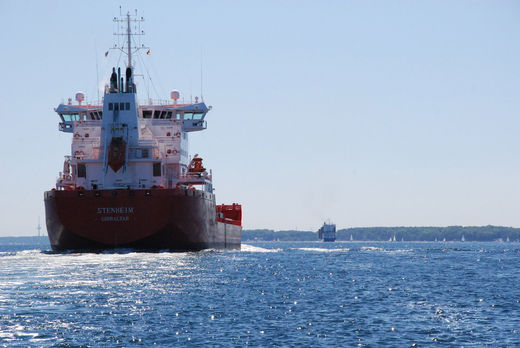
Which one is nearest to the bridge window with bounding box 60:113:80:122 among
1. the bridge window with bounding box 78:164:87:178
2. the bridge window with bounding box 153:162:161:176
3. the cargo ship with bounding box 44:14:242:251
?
the cargo ship with bounding box 44:14:242:251

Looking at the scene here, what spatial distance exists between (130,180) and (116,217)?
603cm

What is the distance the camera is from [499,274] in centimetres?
4344

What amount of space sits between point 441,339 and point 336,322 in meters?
3.82

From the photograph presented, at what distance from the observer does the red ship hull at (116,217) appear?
4891cm

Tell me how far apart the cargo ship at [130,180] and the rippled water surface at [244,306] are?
7.41 m

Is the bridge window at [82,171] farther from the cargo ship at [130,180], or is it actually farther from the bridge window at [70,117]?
the bridge window at [70,117]

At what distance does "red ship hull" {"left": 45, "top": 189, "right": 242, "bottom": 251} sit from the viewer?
4891 centimetres

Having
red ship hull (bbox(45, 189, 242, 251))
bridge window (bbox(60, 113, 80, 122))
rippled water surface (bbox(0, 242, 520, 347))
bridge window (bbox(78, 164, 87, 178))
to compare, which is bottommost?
rippled water surface (bbox(0, 242, 520, 347))

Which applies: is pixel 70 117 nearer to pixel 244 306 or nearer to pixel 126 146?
pixel 126 146

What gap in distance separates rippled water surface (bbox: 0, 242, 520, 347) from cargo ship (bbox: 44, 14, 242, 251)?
24.3 feet

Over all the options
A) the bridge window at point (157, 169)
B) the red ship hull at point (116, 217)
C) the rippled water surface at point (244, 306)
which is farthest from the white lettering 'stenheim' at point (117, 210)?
the rippled water surface at point (244, 306)

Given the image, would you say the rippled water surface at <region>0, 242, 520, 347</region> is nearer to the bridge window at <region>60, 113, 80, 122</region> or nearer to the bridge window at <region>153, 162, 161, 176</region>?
the bridge window at <region>153, 162, 161, 176</region>

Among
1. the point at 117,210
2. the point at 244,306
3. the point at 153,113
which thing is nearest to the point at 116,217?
the point at 117,210

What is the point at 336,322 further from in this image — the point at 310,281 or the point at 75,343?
the point at 310,281
